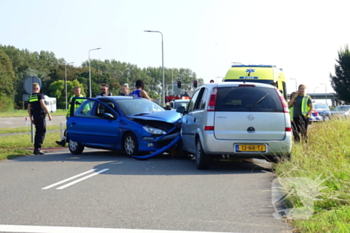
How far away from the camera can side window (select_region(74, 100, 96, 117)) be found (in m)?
15.0

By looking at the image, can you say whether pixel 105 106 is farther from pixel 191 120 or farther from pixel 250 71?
pixel 250 71

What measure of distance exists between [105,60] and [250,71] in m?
154

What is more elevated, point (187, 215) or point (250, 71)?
point (250, 71)

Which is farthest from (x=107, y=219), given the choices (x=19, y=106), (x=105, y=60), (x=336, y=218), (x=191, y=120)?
(x=105, y=60)

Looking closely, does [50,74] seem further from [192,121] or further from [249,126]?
[249,126]

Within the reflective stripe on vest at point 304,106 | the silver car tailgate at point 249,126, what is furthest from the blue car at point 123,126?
the reflective stripe on vest at point 304,106

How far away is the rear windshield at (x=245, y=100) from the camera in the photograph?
10594mm

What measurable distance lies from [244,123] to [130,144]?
3942 millimetres

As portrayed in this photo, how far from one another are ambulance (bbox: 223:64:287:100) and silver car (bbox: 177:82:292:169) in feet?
25.1

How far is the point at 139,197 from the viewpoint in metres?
7.73

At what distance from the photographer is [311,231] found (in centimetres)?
530

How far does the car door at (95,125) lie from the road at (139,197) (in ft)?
5.64

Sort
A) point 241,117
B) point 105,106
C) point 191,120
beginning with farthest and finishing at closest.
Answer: point 105,106, point 191,120, point 241,117

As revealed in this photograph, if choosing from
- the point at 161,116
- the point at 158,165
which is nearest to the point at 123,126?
the point at 161,116
